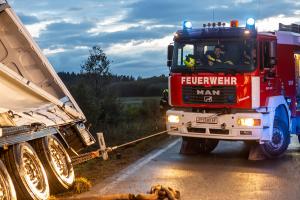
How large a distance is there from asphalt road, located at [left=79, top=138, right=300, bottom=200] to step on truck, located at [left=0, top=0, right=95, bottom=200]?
0.83 meters

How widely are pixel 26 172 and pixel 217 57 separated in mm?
5797

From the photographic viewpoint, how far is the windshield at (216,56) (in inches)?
464

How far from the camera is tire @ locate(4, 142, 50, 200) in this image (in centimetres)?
689

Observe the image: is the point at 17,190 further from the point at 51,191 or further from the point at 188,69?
the point at 188,69

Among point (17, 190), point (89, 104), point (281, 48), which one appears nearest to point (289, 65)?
point (281, 48)

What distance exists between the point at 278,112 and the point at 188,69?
2187 millimetres

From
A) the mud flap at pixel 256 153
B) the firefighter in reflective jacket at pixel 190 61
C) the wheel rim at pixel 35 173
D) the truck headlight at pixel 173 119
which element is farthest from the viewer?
the truck headlight at pixel 173 119

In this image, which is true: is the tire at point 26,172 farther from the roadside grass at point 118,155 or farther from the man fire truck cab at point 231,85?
the man fire truck cab at point 231,85

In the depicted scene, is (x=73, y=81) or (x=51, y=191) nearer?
(x=51, y=191)

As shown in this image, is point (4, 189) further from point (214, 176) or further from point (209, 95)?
point (209, 95)

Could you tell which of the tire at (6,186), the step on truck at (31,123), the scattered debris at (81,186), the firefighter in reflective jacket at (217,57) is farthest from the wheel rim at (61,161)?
the firefighter in reflective jacket at (217,57)

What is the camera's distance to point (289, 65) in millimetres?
12961

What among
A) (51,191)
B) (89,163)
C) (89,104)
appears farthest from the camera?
(89,104)

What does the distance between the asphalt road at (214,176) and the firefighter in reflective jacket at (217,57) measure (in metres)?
1.97
